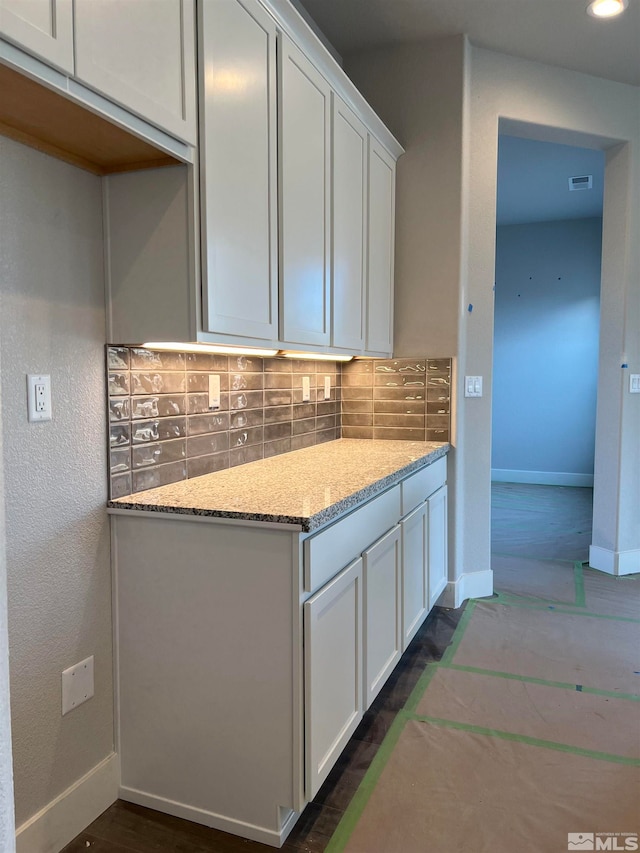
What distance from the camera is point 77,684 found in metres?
1.64

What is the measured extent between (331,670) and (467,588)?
1.84m

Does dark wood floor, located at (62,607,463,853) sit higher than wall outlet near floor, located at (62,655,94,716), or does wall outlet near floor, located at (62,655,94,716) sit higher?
wall outlet near floor, located at (62,655,94,716)

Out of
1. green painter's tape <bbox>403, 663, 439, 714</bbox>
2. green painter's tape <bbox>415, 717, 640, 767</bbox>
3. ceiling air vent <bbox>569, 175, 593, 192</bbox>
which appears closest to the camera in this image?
green painter's tape <bbox>415, 717, 640, 767</bbox>

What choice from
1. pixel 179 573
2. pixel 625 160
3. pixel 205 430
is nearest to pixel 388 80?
pixel 625 160

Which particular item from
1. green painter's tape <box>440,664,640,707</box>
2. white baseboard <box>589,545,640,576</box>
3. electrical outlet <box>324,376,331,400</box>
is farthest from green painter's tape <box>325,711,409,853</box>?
white baseboard <box>589,545,640,576</box>

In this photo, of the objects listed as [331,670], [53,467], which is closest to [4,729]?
[53,467]

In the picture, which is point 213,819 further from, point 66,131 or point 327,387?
point 327,387

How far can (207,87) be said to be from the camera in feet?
5.20

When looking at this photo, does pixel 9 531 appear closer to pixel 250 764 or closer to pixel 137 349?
pixel 137 349

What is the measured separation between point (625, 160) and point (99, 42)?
3.41m

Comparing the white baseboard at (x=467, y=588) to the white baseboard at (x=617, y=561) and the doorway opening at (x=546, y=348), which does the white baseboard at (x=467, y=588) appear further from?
the doorway opening at (x=546, y=348)

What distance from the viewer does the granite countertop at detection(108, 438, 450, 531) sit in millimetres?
1588

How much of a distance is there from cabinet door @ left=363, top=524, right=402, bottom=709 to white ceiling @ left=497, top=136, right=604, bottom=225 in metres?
3.25

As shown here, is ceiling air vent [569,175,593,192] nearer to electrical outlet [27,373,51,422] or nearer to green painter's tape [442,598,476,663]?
green painter's tape [442,598,476,663]
